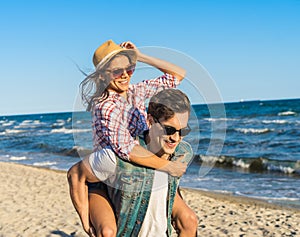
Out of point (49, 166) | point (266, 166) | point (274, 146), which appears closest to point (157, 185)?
point (266, 166)

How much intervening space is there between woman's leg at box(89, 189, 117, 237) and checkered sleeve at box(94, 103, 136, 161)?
438 millimetres

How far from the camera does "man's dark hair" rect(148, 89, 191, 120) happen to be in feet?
7.90

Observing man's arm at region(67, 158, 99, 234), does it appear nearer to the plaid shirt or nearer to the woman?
the woman

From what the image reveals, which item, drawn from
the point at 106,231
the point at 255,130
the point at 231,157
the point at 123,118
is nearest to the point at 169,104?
the point at 123,118

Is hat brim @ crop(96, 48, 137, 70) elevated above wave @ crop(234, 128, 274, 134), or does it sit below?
above

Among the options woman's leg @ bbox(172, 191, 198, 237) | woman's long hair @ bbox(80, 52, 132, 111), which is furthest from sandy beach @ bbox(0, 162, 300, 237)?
woman's long hair @ bbox(80, 52, 132, 111)

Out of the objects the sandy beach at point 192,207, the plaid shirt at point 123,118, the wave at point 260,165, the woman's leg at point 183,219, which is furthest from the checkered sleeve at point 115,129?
the wave at point 260,165

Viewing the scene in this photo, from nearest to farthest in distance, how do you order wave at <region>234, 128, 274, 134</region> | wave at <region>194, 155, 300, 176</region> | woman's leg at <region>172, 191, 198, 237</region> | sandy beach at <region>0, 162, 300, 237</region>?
woman's leg at <region>172, 191, 198, 237</region>
sandy beach at <region>0, 162, 300, 237</region>
wave at <region>194, 155, 300, 176</region>
wave at <region>234, 128, 274, 134</region>

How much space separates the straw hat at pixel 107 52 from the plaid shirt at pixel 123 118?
0.19 m

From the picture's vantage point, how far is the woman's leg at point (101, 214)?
257 cm

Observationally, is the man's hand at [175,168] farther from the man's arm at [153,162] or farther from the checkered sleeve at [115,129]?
the checkered sleeve at [115,129]

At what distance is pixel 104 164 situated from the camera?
245 centimetres

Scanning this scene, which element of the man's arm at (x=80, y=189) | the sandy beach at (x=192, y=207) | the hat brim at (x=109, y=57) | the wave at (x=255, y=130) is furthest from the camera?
the wave at (x=255, y=130)

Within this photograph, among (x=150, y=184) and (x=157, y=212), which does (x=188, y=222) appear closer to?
(x=157, y=212)
